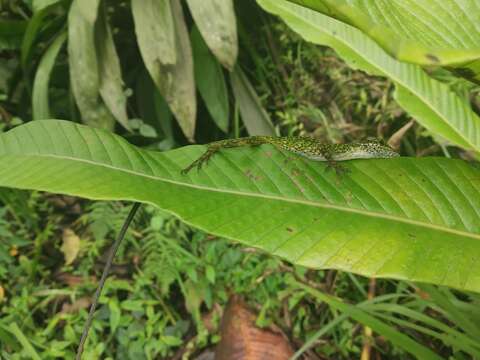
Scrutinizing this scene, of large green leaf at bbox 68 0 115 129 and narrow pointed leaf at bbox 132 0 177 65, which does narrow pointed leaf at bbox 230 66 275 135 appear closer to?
narrow pointed leaf at bbox 132 0 177 65

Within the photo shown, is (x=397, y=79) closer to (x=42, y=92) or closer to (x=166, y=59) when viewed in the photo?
(x=166, y=59)

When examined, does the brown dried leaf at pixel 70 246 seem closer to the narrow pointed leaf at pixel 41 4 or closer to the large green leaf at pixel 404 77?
the narrow pointed leaf at pixel 41 4

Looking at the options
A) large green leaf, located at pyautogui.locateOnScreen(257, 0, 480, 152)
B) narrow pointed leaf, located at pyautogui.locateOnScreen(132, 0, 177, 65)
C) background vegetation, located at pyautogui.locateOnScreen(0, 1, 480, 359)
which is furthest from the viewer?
narrow pointed leaf, located at pyautogui.locateOnScreen(132, 0, 177, 65)

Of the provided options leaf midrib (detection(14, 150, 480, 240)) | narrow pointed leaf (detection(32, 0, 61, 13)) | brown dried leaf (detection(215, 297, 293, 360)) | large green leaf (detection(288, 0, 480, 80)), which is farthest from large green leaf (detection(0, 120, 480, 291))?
narrow pointed leaf (detection(32, 0, 61, 13))

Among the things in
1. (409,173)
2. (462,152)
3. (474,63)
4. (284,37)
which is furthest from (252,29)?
(474,63)

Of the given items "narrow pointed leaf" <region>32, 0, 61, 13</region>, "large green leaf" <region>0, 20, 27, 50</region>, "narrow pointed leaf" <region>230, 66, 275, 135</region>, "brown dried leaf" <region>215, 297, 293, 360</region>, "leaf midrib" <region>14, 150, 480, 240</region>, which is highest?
"narrow pointed leaf" <region>32, 0, 61, 13</region>

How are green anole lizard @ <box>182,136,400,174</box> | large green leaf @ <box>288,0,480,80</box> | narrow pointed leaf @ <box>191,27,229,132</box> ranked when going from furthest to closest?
narrow pointed leaf @ <box>191,27,229,132</box> < green anole lizard @ <box>182,136,400,174</box> < large green leaf @ <box>288,0,480,80</box>

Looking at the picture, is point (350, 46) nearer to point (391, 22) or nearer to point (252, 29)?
point (391, 22)

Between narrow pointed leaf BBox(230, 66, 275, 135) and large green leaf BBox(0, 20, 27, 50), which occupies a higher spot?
large green leaf BBox(0, 20, 27, 50)

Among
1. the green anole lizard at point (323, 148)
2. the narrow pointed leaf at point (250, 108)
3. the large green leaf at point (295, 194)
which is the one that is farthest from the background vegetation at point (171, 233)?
the large green leaf at point (295, 194)
